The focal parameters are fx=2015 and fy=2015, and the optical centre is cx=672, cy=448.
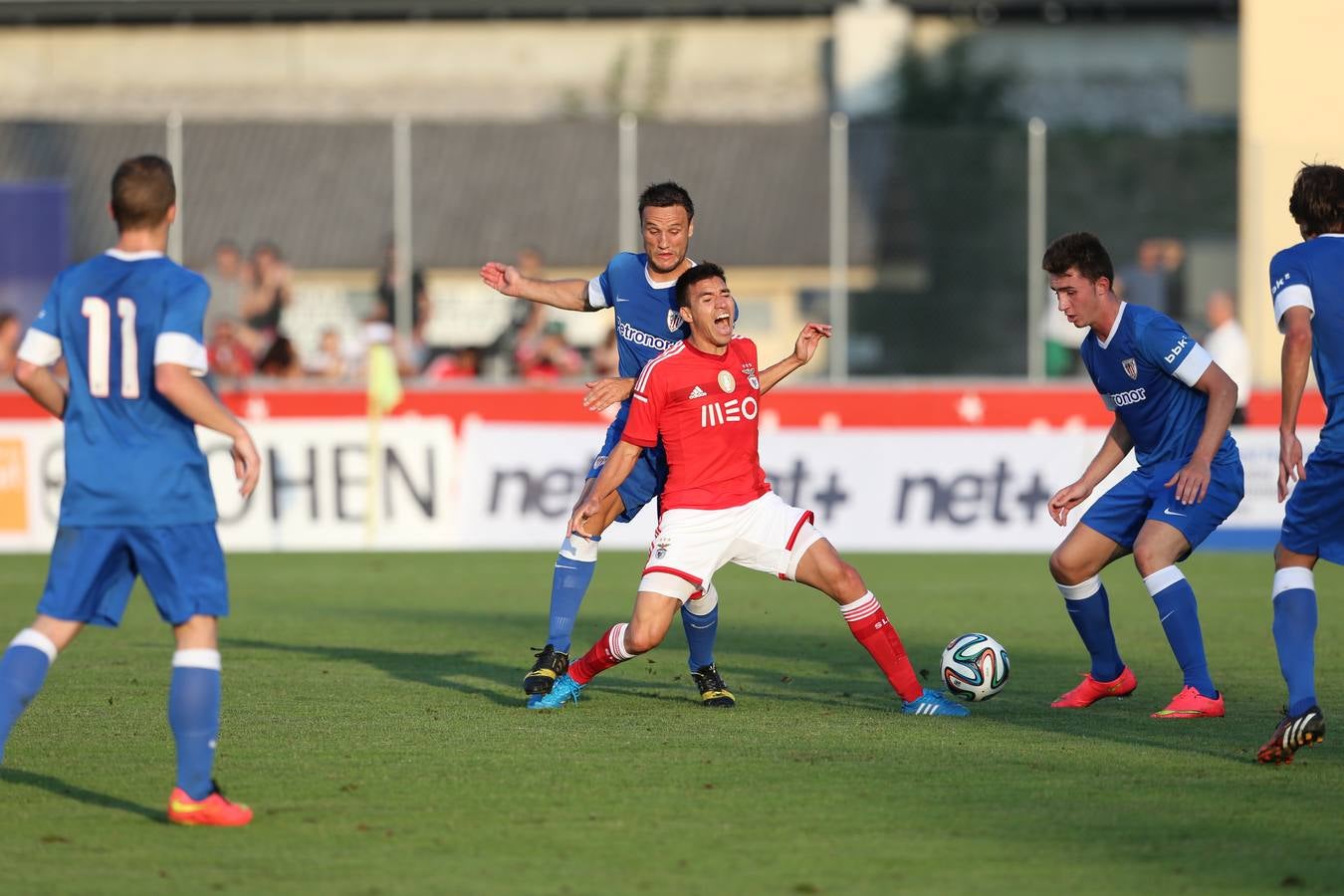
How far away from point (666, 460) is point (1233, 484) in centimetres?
241

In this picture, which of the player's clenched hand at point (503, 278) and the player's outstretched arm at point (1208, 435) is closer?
the player's outstretched arm at point (1208, 435)

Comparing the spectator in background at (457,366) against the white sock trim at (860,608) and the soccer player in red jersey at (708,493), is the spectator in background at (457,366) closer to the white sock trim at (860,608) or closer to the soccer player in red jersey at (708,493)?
the soccer player in red jersey at (708,493)

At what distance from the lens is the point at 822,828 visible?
20.0ft

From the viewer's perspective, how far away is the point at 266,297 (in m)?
20.4

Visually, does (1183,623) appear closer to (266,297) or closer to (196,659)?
(196,659)

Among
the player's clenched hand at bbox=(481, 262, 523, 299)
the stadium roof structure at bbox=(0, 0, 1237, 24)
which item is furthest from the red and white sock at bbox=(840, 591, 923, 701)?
the stadium roof structure at bbox=(0, 0, 1237, 24)

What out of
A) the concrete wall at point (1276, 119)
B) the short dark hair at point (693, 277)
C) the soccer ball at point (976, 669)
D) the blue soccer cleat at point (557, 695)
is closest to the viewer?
the short dark hair at point (693, 277)

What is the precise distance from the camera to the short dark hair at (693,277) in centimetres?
804

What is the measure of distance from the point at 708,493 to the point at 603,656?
851 millimetres

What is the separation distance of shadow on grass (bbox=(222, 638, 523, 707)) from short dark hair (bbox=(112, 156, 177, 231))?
334 cm

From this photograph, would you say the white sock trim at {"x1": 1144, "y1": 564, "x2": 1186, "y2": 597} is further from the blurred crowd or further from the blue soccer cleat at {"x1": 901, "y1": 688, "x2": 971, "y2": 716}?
the blurred crowd

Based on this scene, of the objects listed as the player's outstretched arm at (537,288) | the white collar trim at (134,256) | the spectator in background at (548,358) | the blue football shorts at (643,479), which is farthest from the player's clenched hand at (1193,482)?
the spectator in background at (548,358)

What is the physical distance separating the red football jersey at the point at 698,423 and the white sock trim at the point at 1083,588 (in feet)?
4.83

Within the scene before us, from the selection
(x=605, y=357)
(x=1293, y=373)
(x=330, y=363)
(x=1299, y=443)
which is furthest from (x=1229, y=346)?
(x=1299, y=443)
